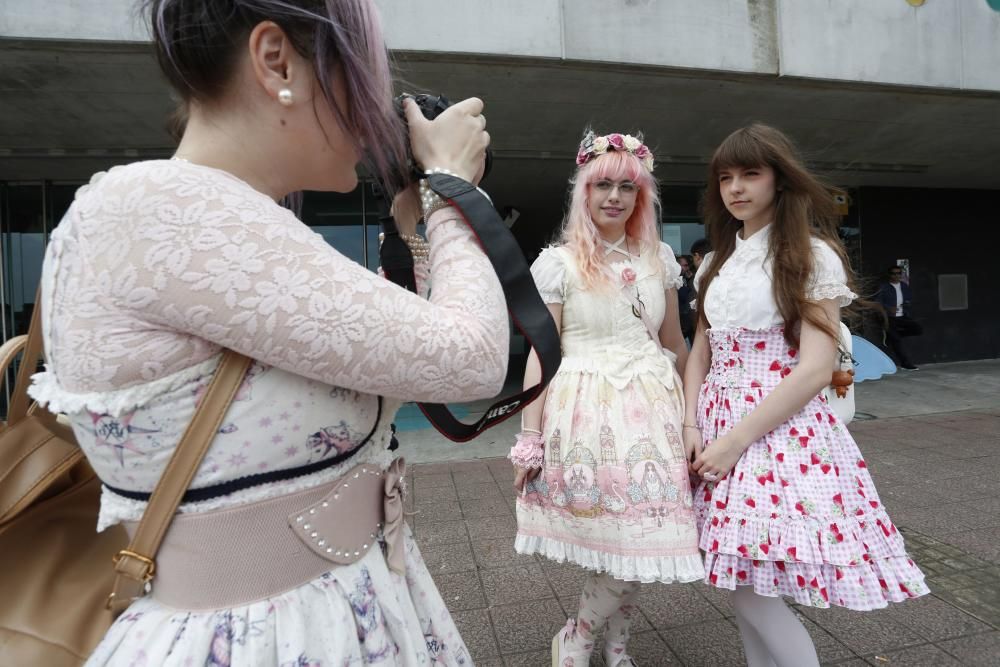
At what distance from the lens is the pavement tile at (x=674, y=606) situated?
2.39 m

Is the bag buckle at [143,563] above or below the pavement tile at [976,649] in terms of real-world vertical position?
above

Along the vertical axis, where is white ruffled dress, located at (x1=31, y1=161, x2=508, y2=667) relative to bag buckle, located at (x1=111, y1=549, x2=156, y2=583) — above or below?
above

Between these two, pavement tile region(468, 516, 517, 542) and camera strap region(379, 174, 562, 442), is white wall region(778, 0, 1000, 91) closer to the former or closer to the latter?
pavement tile region(468, 516, 517, 542)

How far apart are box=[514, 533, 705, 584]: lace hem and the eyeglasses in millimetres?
1207

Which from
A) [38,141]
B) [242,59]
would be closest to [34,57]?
[38,141]

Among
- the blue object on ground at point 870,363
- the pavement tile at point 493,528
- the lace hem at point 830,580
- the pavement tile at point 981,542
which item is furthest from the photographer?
the pavement tile at point 493,528

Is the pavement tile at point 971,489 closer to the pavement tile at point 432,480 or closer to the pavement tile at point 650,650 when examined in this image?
the pavement tile at point 650,650

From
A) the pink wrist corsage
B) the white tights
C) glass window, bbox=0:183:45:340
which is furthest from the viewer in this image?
glass window, bbox=0:183:45:340

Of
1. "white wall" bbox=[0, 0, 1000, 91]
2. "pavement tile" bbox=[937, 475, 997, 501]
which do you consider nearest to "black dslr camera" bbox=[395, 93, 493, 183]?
"white wall" bbox=[0, 0, 1000, 91]

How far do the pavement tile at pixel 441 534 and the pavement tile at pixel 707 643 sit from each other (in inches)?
52.0

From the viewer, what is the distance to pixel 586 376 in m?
1.89

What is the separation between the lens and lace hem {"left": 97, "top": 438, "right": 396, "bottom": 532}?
71cm

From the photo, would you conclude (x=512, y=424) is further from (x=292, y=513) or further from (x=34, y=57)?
(x=292, y=513)

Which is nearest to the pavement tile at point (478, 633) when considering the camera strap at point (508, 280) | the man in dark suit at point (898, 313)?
the camera strap at point (508, 280)
